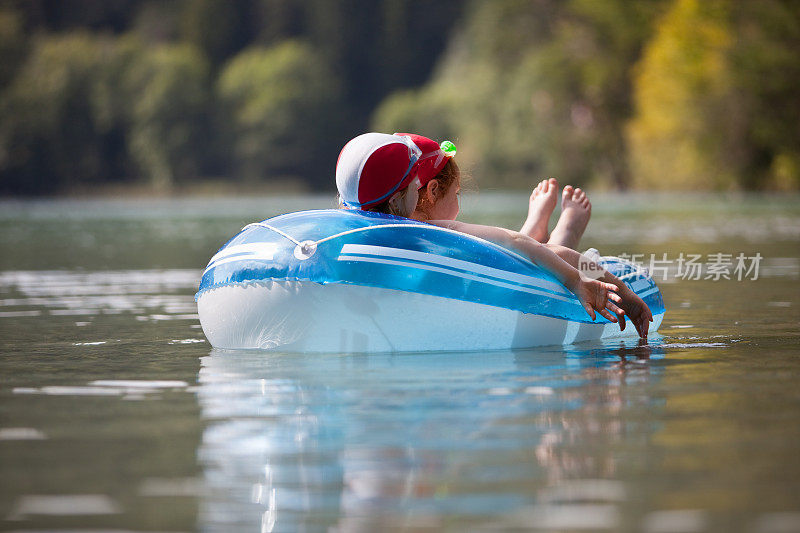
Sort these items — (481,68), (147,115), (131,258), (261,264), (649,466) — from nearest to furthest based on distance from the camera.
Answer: (649,466)
(261,264)
(131,258)
(481,68)
(147,115)

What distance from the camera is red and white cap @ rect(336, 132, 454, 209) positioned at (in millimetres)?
5707

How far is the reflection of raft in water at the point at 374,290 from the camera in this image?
5.48m

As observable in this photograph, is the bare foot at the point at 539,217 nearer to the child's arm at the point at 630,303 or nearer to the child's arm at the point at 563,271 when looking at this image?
the child's arm at the point at 630,303

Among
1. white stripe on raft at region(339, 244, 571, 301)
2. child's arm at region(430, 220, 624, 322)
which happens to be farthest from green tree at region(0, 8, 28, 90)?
white stripe on raft at region(339, 244, 571, 301)

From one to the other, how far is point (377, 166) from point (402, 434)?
2.17 meters

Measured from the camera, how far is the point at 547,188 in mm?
6730

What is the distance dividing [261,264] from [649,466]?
2.70 metres

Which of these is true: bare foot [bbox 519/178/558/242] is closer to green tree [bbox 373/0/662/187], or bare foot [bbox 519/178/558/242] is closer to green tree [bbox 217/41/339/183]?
green tree [bbox 373/0/662/187]

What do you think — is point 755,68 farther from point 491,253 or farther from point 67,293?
point 491,253

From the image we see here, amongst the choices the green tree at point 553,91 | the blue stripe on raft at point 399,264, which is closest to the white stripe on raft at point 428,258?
the blue stripe on raft at point 399,264

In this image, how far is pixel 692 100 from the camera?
1633 inches

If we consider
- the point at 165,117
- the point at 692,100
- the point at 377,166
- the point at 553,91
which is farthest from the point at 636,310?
the point at 165,117

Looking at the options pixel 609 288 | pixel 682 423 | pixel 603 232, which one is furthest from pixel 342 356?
pixel 603 232

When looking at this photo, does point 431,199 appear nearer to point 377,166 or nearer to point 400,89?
point 377,166
